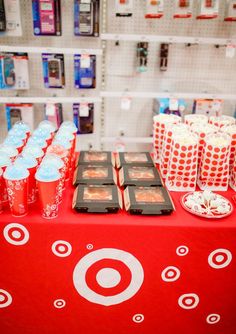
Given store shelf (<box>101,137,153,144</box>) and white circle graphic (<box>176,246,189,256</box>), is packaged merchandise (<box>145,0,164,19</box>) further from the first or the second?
white circle graphic (<box>176,246,189,256</box>)

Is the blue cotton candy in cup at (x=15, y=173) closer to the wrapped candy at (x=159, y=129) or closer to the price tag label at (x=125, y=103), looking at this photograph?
the wrapped candy at (x=159, y=129)

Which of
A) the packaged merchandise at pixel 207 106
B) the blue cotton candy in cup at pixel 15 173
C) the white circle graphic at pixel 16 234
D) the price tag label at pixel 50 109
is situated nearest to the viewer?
the blue cotton candy in cup at pixel 15 173

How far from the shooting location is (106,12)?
3283mm

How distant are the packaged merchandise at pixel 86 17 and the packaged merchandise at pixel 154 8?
473mm

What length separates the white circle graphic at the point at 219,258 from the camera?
1.81 metres

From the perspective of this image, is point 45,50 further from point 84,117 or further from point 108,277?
point 108,277

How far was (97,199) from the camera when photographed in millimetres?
1793

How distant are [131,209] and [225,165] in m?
0.62

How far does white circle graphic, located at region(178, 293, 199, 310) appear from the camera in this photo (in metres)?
1.92

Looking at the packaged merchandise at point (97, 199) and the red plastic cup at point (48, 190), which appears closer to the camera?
the red plastic cup at point (48, 190)

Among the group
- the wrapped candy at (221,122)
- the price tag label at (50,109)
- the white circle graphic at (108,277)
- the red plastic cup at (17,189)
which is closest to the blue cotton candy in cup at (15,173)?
the red plastic cup at (17,189)

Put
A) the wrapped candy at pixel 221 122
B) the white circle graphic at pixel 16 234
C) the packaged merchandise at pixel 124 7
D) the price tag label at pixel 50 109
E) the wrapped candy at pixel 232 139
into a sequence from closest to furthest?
the white circle graphic at pixel 16 234 < the wrapped candy at pixel 232 139 < the wrapped candy at pixel 221 122 < the packaged merchandise at pixel 124 7 < the price tag label at pixel 50 109

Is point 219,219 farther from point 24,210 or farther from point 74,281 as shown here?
point 24,210

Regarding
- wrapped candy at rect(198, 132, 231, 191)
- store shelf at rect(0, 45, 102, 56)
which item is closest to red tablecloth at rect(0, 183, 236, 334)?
wrapped candy at rect(198, 132, 231, 191)
